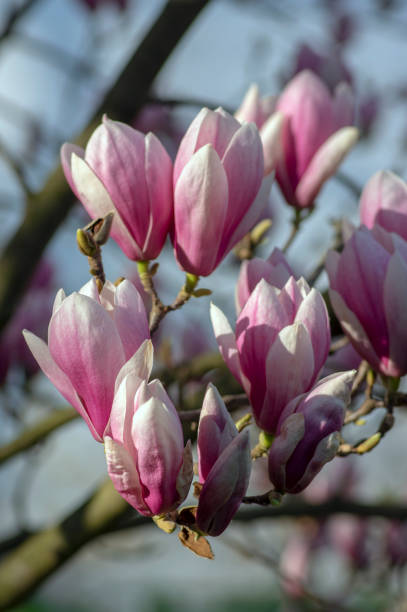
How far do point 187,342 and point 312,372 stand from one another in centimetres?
225

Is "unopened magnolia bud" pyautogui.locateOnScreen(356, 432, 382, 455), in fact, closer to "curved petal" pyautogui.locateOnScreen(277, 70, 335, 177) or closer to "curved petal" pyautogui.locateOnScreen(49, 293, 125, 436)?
"curved petal" pyautogui.locateOnScreen(49, 293, 125, 436)

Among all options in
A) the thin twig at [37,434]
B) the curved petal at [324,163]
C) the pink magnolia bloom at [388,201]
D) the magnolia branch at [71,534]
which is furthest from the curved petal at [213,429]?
the thin twig at [37,434]

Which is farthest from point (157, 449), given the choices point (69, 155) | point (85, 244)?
point (69, 155)

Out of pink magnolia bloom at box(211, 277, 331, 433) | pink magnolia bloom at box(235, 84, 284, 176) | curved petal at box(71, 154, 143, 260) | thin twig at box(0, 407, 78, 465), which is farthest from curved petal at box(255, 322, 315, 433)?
thin twig at box(0, 407, 78, 465)

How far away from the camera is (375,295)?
0.67 metres

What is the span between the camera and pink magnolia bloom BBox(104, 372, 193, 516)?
1.67ft

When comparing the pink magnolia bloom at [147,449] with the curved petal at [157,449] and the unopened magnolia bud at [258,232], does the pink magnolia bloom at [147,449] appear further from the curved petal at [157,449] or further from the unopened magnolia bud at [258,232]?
the unopened magnolia bud at [258,232]

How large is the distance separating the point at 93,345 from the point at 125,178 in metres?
0.20

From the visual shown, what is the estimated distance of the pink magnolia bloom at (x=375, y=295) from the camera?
651 millimetres

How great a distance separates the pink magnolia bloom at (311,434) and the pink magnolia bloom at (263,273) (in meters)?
0.13

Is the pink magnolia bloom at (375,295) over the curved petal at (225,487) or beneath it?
over

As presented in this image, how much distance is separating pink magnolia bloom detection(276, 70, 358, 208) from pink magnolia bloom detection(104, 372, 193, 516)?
46cm

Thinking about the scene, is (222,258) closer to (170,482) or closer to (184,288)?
(184,288)

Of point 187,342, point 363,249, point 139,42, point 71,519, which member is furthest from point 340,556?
point 363,249
